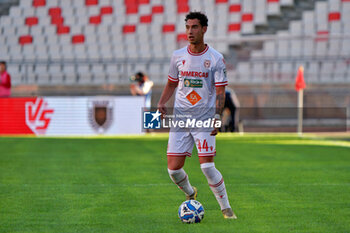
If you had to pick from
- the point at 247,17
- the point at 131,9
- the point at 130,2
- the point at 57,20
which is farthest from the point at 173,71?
the point at 57,20

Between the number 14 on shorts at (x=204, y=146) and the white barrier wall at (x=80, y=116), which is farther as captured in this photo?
the white barrier wall at (x=80, y=116)

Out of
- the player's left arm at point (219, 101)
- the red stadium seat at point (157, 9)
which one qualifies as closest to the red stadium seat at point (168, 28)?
the red stadium seat at point (157, 9)

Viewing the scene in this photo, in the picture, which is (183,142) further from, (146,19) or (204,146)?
(146,19)

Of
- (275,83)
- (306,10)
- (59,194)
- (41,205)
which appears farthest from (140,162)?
(306,10)

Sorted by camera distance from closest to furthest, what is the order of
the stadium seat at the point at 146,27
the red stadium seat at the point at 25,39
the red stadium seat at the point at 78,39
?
the stadium seat at the point at 146,27
the red stadium seat at the point at 78,39
the red stadium seat at the point at 25,39

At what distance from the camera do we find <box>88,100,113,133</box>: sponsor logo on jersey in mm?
22547

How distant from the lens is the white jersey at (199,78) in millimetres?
6648

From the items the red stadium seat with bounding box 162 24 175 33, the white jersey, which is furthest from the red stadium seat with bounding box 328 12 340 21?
the white jersey

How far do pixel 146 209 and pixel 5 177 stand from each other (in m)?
3.90

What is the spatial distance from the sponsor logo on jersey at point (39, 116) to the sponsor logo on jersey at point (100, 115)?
1.35 metres

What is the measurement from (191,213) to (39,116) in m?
16.8

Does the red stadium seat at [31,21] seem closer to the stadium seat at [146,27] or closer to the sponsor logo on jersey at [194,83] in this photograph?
the stadium seat at [146,27]

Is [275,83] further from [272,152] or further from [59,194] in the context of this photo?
[59,194]

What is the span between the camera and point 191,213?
6488 millimetres
